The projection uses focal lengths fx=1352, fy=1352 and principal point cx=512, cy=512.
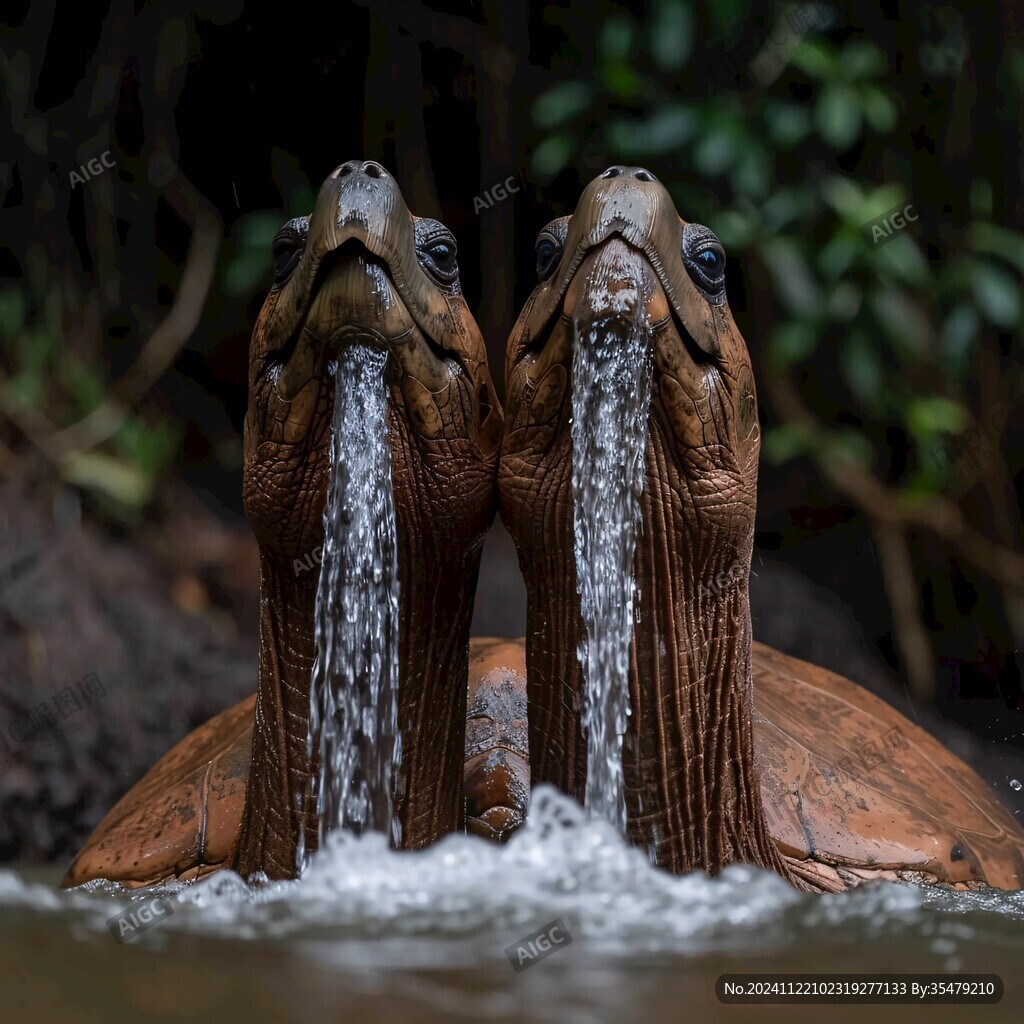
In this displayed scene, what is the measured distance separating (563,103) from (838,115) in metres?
1.17

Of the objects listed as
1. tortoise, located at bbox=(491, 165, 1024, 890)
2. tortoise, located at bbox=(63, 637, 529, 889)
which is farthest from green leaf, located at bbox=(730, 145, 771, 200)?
tortoise, located at bbox=(491, 165, 1024, 890)

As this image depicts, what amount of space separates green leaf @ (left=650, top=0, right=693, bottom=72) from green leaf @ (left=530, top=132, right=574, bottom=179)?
1.79 feet

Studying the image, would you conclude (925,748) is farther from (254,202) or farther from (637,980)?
(254,202)

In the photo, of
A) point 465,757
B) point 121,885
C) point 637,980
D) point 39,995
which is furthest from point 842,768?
point 39,995

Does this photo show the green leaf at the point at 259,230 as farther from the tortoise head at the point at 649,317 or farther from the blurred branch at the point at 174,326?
the tortoise head at the point at 649,317

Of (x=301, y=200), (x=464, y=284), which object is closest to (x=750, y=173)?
(x=464, y=284)

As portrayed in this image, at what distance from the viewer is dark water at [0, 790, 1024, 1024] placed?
1.90 metres

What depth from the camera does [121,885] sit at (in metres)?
3.23

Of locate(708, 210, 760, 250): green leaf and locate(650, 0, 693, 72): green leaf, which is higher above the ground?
locate(650, 0, 693, 72): green leaf

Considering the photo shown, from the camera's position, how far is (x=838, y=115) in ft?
18.9

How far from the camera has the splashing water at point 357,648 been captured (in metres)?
2.70

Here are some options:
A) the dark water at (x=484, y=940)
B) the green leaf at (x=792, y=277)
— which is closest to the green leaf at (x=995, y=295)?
the green leaf at (x=792, y=277)

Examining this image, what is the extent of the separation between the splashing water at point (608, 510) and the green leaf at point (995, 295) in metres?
3.64

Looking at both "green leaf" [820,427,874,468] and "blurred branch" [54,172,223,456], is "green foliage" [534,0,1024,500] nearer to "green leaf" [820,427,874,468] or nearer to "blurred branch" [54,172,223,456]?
"green leaf" [820,427,874,468]
